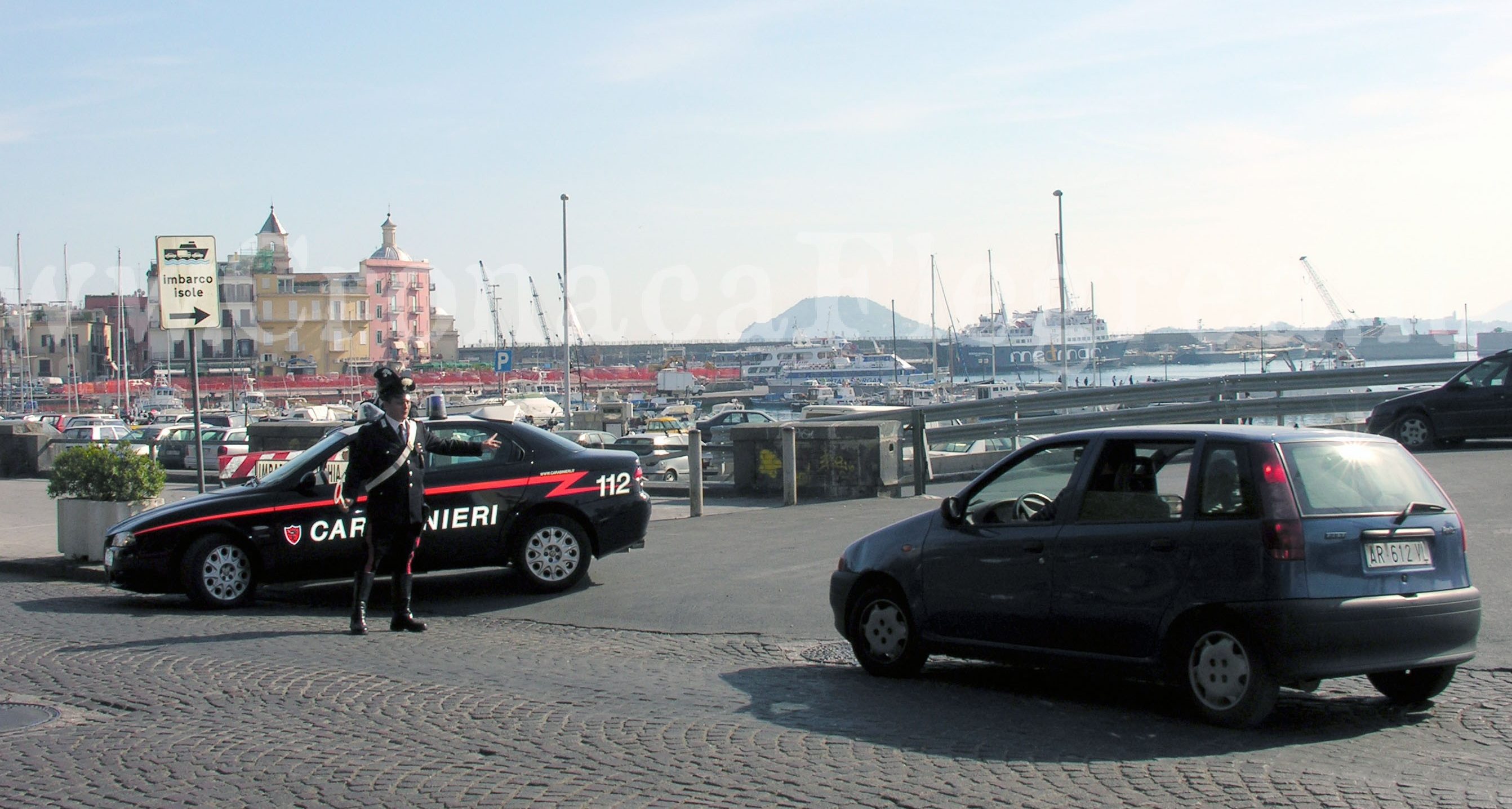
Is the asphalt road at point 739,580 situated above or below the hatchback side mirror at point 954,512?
below

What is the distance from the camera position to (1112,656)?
259 inches

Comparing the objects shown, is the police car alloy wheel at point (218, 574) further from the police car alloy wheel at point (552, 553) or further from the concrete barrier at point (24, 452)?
the concrete barrier at point (24, 452)

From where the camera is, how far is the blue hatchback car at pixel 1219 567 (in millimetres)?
Result: 5980

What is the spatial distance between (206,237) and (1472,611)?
12273mm

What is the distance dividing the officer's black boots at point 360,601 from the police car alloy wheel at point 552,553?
163 centimetres

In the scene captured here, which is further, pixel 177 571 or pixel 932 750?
pixel 177 571

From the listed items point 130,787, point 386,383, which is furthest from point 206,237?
point 130,787

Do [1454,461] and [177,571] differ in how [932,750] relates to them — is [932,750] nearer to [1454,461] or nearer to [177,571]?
[177,571]

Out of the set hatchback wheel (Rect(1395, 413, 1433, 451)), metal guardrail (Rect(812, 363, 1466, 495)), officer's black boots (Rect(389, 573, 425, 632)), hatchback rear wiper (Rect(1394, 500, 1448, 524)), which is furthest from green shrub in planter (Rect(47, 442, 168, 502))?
hatchback wheel (Rect(1395, 413, 1433, 451))

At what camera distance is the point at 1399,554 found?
6.14 m

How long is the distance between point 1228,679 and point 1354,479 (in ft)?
3.61

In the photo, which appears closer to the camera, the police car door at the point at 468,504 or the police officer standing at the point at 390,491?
the police officer standing at the point at 390,491

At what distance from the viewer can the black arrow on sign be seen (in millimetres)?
13961

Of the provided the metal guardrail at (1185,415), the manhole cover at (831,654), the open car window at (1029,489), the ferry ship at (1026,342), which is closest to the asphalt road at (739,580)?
the manhole cover at (831,654)
